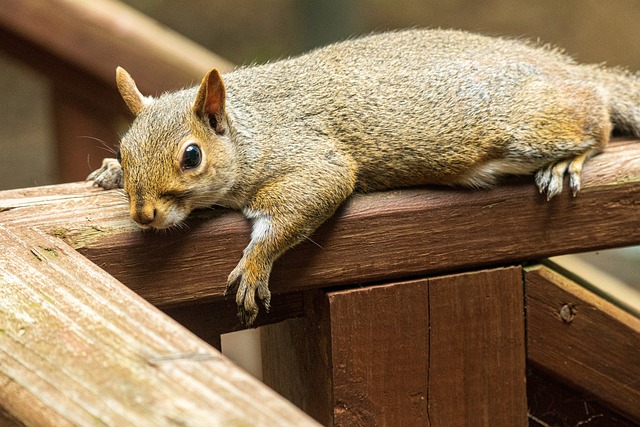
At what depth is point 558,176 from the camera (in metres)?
2.28

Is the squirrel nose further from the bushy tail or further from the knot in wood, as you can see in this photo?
the bushy tail

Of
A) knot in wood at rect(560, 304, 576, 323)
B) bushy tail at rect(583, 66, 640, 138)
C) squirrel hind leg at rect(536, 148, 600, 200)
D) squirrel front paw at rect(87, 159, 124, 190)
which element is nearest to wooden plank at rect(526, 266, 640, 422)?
knot in wood at rect(560, 304, 576, 323)

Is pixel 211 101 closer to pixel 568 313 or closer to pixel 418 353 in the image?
pixel 418 353

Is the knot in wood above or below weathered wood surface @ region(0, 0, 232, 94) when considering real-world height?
below

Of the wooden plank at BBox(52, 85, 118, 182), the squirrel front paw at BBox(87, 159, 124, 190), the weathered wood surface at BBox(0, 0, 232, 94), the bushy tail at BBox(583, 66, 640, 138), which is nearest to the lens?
the squirrel front paw at BBox(87, 159, 124, 190)

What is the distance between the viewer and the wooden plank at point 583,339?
7.39 ft

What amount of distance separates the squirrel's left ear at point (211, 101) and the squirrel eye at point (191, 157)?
0.34ft

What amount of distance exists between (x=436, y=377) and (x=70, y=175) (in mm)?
2070

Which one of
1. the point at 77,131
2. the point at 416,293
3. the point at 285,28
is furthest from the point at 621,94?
the point at 285,28

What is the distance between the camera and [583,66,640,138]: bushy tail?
273cm

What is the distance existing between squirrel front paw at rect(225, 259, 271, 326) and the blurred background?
18.8 ft

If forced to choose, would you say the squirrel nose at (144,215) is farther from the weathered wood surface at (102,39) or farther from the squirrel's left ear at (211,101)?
the weathered wood surface at (102,39)

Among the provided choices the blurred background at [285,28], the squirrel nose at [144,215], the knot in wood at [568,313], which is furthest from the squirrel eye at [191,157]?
the blurred background at [285,28]

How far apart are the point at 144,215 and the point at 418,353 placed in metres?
0.67
